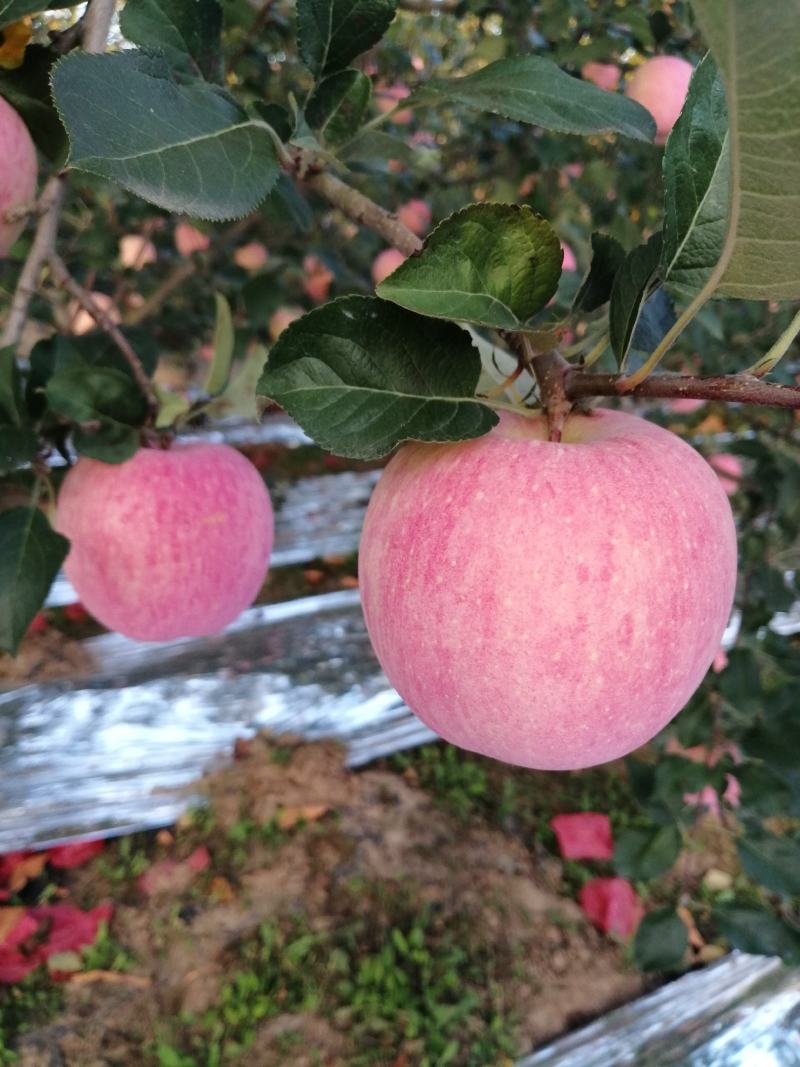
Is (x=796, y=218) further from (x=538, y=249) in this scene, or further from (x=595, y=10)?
(x=595, y=10)

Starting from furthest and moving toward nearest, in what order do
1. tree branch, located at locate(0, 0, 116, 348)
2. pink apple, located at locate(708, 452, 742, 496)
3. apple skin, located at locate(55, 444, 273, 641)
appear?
pink apple, located at locate(708, 452, 742, 496) → apple skin, located at locate(55, 444, 273, 641) → tree branch, located at locate(0, 0, 116, 348)

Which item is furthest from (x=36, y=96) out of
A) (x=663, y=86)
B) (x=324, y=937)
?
(x=324, y=937)

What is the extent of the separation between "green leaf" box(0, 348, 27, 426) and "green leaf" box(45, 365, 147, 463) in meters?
0.03

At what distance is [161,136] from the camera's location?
0.36 meters

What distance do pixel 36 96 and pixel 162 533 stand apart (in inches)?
14.5

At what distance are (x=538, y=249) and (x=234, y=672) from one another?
1.67m

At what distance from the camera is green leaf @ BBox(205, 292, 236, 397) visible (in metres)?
0.81

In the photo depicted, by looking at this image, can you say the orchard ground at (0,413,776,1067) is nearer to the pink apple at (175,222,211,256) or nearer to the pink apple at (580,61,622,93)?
the pink apple at (175,222,211,256)

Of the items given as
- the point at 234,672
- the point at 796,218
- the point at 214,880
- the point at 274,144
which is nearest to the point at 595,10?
the point at 274,144

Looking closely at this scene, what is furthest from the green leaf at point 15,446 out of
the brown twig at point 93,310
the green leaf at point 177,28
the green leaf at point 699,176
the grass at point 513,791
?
the grass at point 513,791

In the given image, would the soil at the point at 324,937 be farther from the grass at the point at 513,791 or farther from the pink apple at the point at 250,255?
the pink apple at the point at 250,255

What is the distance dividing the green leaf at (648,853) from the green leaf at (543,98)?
2.80 ft

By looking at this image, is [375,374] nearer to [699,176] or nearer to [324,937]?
[699,176]

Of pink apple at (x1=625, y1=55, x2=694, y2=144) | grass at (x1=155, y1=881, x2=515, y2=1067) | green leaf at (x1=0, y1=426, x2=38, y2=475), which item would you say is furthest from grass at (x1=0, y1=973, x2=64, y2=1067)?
pink apple at (x1=625, y1=55, x2=694, y2=144)
